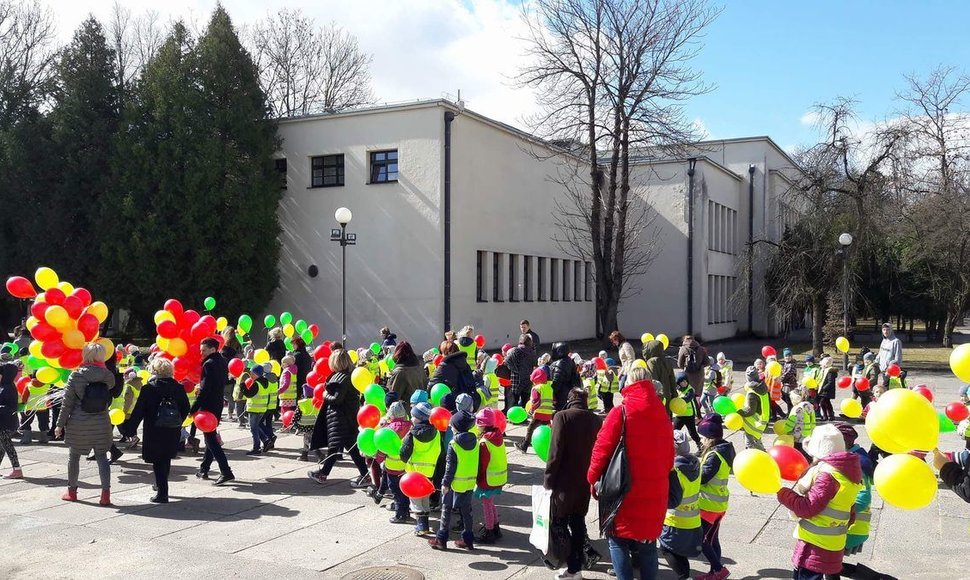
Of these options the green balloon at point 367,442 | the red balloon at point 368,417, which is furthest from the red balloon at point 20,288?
the green balloon at point 367,442

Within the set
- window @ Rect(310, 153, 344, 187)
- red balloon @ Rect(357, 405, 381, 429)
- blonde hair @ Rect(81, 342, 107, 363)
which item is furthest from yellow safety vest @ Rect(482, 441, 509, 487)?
window @ Rect(310, 153, 344, 187)

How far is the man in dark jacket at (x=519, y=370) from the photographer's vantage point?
13.0m

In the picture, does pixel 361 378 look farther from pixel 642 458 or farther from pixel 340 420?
pixel 642 458

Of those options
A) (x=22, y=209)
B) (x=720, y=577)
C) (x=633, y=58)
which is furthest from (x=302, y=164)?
(x=720, y=577)

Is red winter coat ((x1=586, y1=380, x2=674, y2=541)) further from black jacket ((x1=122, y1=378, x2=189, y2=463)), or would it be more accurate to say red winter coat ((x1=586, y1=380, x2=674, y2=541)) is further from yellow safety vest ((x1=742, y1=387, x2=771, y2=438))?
black jacket ((x1=122, y1=378, x2=189, y2=463))

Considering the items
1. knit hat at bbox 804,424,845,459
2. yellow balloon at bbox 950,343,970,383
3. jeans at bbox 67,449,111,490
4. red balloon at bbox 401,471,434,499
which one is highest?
yellow balloon at bbox 950,343,970,383

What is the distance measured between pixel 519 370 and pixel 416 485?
654 centimetres

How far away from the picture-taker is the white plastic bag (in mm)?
6012

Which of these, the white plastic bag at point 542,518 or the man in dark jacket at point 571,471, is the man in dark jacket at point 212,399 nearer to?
the white plastic bag at point 542,518

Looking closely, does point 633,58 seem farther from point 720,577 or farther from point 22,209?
point 720,577

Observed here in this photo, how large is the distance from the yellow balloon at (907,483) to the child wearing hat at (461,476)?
340cm

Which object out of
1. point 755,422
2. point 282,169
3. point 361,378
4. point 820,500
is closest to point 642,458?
point 820,500

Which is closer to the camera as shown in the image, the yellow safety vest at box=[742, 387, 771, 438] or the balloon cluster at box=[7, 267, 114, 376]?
the yellow safety vest at box=[742, 387, 771, 438]

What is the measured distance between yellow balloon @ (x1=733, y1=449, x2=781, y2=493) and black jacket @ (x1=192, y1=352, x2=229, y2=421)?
22.3 feet
